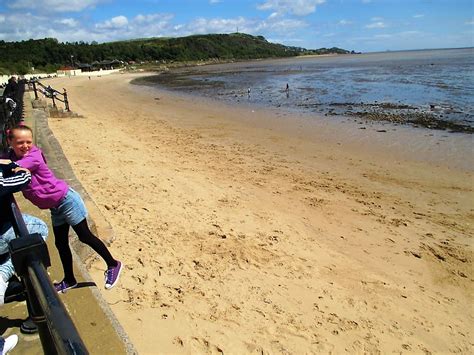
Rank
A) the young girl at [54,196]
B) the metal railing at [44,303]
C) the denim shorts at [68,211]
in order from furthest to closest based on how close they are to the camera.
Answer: the denim shorts at [68,211]
the young girl at [54,196]
the metal railing at [44,303]

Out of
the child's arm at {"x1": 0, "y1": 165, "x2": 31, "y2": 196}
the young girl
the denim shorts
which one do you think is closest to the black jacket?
the child's arm at {"x1": 0, "y1": 165, "x2": 31, "y2": 196}

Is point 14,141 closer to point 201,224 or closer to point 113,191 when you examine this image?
point 201,224

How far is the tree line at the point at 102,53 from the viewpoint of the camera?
302ft

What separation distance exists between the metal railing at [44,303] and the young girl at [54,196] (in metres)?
1.55

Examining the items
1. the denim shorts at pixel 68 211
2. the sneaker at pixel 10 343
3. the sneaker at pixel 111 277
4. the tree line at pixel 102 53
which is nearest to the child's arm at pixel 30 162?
the denim shorts at pixel 68 211

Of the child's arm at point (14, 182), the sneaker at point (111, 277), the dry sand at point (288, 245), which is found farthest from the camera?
the sneaker at point (111, 277)

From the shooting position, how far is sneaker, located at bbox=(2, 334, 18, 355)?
2513 millimetres

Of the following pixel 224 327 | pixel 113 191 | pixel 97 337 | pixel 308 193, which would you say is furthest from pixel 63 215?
pixel 308 193

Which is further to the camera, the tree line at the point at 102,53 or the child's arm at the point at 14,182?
the tree line at the point at 102,53

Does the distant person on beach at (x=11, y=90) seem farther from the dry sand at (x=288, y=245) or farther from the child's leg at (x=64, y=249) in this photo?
the child's leg at (x=64, y=249)

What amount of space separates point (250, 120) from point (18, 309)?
15429 mm

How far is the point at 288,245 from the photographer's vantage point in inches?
220

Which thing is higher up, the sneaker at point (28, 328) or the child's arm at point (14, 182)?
the child's arm at point (14, 182)

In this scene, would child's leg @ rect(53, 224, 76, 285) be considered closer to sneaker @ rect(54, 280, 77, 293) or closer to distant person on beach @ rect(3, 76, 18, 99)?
sneaker @ rect(54, 280, 77, 293)
